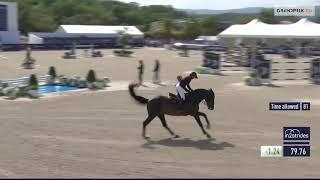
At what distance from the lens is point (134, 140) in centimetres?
1344

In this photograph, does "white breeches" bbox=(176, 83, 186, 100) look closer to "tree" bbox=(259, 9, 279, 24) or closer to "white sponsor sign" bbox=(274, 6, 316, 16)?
"white sponsor sign" bbox=(274, 6, 316, 16)

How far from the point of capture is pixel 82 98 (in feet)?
73.8

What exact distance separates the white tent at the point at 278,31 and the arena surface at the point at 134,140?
133 ft

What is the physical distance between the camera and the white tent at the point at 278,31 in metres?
63.1

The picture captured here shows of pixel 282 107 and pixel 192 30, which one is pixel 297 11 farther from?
pixel 192 30

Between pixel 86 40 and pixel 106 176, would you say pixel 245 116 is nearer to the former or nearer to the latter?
pixel 106 176

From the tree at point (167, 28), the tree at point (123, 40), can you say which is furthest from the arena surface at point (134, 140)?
the tree at point (167, 28)

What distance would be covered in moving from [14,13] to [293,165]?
2712 inches

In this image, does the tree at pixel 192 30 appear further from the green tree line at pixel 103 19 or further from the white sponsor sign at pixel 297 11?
the white sponsor sign at pixel 297 11

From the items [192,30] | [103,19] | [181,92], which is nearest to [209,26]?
[192,30]

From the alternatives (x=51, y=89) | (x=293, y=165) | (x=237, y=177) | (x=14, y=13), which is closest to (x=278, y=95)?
(x=51, y=89)

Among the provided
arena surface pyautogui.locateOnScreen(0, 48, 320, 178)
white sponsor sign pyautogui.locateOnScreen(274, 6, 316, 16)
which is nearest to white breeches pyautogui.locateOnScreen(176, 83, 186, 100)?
arena surface pyautogui.locateOnScreen(0, 48, 320, 178)

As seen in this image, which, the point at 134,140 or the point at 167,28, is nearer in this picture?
the point at 134,140

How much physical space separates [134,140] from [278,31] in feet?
177
